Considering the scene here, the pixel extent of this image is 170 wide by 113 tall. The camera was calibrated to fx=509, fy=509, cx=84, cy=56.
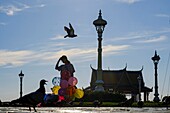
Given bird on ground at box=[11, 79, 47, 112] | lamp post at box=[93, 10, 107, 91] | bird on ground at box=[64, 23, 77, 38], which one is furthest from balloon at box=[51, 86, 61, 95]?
lamp post at box=[93, 10, 107, 91]

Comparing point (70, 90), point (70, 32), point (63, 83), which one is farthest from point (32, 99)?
point (70, 90)

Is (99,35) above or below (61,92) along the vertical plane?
above

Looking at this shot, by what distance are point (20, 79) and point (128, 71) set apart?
43658mm

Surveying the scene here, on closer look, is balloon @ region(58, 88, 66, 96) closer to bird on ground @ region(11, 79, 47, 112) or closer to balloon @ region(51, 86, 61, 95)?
balloon @ region(51, 86, 61, 95)

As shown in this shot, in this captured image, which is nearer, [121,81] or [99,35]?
[99,35]

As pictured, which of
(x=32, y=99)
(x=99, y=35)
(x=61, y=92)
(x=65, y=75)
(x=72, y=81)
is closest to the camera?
(x=32, y=99)

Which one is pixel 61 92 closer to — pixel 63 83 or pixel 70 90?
pixel 70 90

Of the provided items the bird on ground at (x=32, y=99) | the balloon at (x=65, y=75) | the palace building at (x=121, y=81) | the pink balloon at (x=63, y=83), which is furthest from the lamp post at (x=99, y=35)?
the bird on ground at (x=32, y=99)

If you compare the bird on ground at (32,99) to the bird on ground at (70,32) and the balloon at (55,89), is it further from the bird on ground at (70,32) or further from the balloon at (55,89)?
the balloon at (55,89)

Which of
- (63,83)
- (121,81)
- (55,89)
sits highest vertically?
(121,81)

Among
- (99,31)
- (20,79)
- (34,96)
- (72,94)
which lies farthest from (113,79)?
(34,96)

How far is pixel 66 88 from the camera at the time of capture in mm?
20797

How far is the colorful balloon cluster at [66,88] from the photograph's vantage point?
2041 centimetres

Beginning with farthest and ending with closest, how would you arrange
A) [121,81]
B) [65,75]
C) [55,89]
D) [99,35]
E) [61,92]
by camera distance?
1. [121,81]
2. [99,35]
3. [55,89]
4. [61,92]
5. [65,75]
